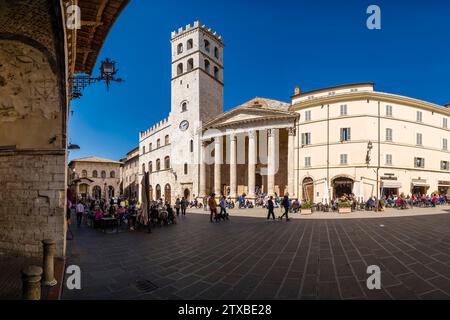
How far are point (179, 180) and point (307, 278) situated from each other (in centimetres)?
3050

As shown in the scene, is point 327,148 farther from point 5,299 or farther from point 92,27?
point 5,299

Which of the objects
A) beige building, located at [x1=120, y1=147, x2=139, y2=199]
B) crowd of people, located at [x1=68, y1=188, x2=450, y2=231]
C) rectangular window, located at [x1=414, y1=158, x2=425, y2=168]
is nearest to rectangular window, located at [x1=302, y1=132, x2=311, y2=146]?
crowd of people, located at [x1=68, y1=188, x2=450, y2=231]

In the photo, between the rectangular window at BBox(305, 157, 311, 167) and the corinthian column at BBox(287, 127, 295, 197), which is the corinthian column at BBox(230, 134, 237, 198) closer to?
the corinthian column at BBox(287, 127, 295, 197)

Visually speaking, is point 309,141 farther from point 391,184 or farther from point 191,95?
point 191,95

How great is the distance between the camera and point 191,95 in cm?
3253

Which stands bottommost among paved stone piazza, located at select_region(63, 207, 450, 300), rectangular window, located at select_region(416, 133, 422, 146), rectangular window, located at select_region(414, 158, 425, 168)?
paved stone piazza, located at select_region(63, 207, 450, 300)

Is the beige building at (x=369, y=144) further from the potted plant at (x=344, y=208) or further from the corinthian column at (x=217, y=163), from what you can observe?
the corinthian column at (x=217, y=163)

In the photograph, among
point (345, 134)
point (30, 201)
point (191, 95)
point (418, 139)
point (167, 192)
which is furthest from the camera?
point (167, 192)

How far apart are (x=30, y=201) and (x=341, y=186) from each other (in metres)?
24.9

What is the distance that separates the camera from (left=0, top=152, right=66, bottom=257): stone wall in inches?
235

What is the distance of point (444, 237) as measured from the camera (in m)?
6.98

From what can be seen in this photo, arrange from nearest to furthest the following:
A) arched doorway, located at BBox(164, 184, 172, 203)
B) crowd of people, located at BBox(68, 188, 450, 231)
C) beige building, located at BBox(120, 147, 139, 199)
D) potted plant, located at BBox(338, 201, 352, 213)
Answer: crowd of people, located at BBox(68, 188, 450, 231)
potted plant, located at BBox(338, 201, 352, 213)
arched doorway, located at BBox(164, 184, 172, 203)
beige building, located at BBox(120, 147, 139, 199)

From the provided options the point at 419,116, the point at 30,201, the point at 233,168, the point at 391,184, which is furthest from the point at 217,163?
the point at 30,201

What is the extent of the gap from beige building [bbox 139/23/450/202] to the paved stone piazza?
43.9 feet
